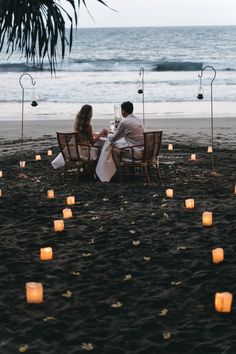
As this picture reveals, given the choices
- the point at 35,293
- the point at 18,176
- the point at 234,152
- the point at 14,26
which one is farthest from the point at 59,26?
the point at 234,152

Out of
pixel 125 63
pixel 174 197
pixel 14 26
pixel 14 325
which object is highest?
pixel 125 63

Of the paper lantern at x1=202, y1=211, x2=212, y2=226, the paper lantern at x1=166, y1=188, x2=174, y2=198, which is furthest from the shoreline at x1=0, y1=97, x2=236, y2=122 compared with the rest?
the paper lantern at x1=202, y1=211, x2=212, y2=226

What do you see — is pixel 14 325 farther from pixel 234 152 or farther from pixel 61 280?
pixel 234 152

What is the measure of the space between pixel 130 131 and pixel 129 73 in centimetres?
3020

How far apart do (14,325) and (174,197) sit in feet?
12.3

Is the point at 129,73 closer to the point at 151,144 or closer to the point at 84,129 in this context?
the point at 84,129

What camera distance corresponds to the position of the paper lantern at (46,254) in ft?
15.6

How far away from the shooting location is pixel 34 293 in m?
3.86

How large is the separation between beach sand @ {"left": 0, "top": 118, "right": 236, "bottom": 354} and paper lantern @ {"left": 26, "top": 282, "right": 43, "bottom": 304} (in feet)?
0.15

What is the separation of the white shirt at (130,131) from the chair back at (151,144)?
0.68 ft

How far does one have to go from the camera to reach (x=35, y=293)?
3.86 meters

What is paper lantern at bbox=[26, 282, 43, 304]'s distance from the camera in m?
3.84

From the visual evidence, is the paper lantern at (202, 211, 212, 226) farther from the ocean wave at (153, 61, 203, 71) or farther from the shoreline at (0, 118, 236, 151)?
the ocean wave at (153, 61, 203, 71)

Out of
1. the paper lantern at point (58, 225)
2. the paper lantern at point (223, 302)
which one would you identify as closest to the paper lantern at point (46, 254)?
the paper lantern at point (58, 225)
